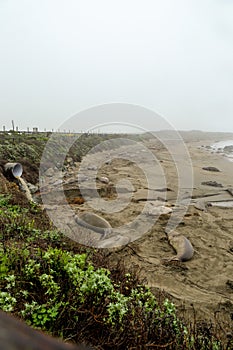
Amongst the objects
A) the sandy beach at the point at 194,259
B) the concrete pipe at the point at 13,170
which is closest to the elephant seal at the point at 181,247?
the sandy beach at the point at 194,259

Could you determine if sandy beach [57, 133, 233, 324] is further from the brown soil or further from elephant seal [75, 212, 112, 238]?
elephant seal [75, 212, 112, 238]

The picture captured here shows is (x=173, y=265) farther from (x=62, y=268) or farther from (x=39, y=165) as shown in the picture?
(x=39, y=165)

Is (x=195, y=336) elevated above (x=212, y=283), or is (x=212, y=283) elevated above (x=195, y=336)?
(x=195, y=336)

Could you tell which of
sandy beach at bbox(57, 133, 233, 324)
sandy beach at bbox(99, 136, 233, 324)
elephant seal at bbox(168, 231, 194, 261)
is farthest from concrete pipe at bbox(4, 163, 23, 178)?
elephant seal at bbox(168, 231, 194, 261)

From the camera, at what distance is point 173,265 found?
581 cm

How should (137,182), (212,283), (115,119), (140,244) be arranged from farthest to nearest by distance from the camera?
(137,182) → (115,119) → (140,244) → (212,283)

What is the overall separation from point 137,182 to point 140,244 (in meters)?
7.81

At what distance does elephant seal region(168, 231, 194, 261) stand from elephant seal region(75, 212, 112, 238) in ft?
5.41

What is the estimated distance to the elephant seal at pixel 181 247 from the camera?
6052 mm

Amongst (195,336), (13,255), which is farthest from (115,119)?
(195,336)

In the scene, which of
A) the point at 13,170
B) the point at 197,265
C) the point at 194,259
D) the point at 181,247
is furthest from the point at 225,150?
the point at 197,265

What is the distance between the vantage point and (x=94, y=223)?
7.66 metres

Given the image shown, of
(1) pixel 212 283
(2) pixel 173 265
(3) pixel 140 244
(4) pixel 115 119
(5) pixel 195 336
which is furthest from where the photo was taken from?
(4) pixel 115 119

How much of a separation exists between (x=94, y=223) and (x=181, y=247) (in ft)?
8.21
